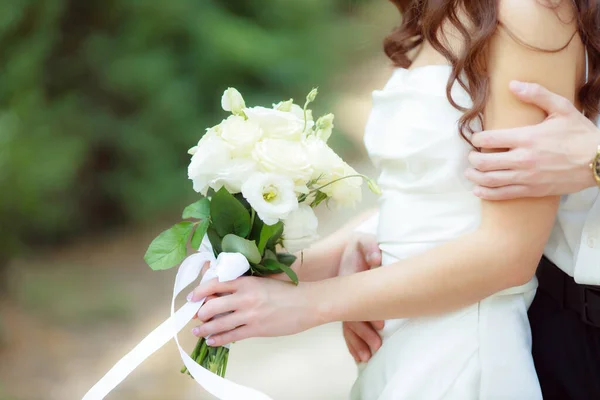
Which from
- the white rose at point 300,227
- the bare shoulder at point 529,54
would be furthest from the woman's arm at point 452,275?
the white rose at point 300,227

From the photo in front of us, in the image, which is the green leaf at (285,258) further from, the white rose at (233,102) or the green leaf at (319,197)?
the white rose at (233,102)

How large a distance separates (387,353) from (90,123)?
3.92 metres

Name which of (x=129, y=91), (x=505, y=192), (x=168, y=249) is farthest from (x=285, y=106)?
(x=129, y=91)

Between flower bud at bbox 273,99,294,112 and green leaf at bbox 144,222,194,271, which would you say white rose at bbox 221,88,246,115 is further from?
green leaf at bbox 144,222,194,271

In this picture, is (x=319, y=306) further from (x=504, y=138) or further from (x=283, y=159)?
(x=504, y=138)

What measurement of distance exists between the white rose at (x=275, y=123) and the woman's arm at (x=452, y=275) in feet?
1.03

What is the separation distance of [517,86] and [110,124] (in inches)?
166

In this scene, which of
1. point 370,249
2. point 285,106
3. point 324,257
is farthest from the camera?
point 324,257

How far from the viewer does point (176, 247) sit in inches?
65.2

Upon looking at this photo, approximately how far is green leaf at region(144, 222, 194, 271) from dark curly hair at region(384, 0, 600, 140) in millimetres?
632

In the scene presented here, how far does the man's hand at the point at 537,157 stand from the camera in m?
1.53

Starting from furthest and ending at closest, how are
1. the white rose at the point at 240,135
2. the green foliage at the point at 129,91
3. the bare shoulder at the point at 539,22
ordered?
the green foliage at the point at 129,91
the white rose at the point at 240,135
the bare shoulder at the point at 539,22

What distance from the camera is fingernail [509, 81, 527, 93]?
149cm

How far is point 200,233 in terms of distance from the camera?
165 centimetres
